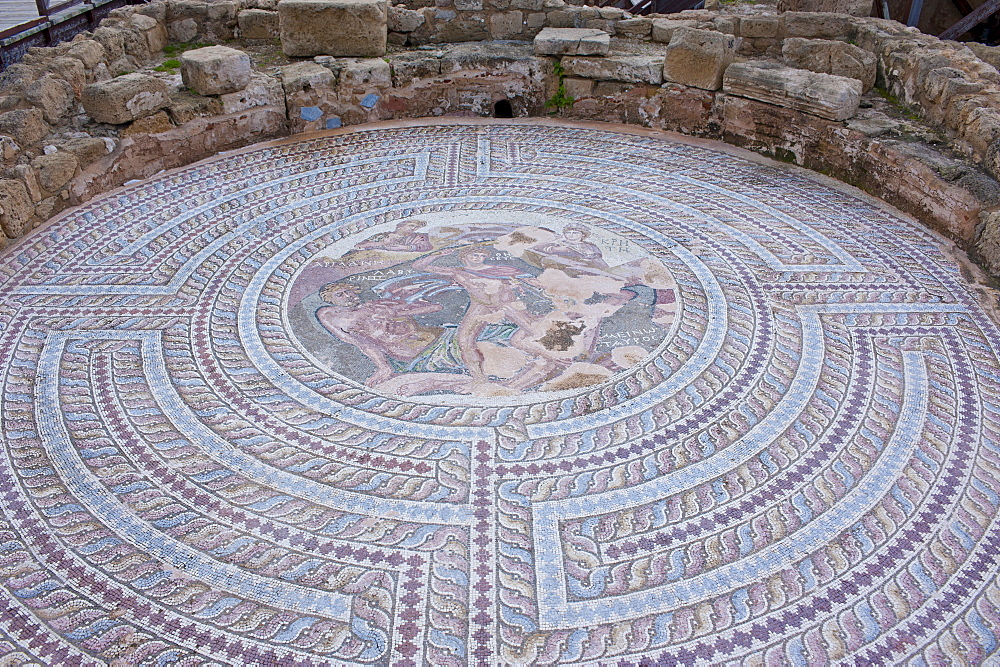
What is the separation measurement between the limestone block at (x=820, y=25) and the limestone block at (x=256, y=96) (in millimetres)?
5284

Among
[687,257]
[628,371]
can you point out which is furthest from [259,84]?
[628,371]

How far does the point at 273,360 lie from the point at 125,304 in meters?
1.20

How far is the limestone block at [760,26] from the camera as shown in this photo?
7414 millimetres

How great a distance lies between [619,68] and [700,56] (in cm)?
82

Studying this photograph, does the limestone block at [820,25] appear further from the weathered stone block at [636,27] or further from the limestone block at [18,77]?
the limestone block at [18,77]

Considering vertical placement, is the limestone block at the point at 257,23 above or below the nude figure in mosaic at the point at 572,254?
above

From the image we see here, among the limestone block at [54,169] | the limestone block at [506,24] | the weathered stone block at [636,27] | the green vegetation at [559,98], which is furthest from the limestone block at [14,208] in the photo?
the weathered stone block at [636,27]

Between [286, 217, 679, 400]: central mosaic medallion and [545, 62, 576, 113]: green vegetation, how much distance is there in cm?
268

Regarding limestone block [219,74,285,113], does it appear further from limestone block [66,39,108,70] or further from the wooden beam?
the wooden beam

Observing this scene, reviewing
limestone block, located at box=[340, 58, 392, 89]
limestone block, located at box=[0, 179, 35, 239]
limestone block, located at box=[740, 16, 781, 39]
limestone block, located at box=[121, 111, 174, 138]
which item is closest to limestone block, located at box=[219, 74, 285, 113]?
limestone block, located at box=[121, 111, 174, 138]

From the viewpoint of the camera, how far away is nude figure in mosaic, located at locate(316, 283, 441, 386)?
12.7ft

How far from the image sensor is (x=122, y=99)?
19.2 feet

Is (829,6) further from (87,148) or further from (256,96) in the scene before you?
(87,148)

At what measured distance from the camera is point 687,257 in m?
4.79
